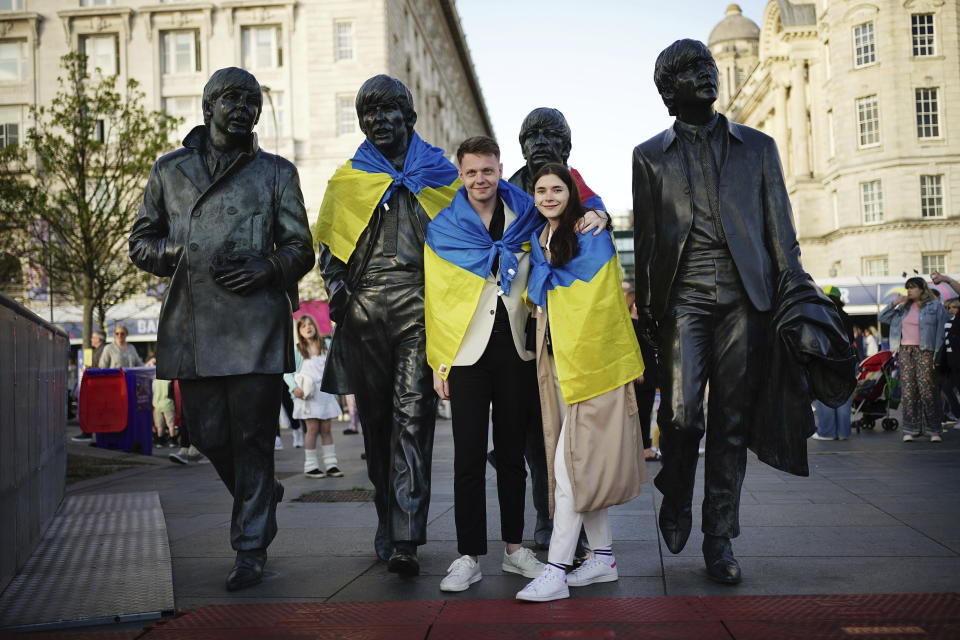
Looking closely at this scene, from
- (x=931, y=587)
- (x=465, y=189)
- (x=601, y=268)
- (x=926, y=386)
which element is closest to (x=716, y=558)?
(x=931, y=587)

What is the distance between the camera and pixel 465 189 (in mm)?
5047

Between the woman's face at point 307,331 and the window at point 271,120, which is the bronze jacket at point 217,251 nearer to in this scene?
the woman's face at point 307,331

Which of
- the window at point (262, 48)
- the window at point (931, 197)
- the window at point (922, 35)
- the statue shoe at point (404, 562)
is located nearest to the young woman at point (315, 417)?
the statue shoe at point (404, 562)

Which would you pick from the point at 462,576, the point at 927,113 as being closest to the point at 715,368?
the point at 462,576

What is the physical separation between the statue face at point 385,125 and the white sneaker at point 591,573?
2311 mm

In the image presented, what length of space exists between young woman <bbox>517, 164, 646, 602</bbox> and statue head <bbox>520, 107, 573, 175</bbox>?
1024 mm

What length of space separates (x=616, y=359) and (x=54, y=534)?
12.7ft

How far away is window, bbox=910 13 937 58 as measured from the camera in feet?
170

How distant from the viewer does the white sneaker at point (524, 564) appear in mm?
4816

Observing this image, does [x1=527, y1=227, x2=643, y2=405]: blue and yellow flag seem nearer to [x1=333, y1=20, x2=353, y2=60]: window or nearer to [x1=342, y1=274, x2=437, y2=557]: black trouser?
[x1=342, y1=274, x2=437, y2=557]: black trouser

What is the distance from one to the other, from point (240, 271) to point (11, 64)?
51.6 m

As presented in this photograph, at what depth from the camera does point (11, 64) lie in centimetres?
5012

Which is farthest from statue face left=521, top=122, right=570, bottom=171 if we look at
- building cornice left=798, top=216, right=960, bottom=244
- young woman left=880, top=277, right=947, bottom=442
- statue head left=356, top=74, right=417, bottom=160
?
building cornice left=798, top=216, right=960, bottom=244

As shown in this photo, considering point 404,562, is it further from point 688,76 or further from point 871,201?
point 871,201
